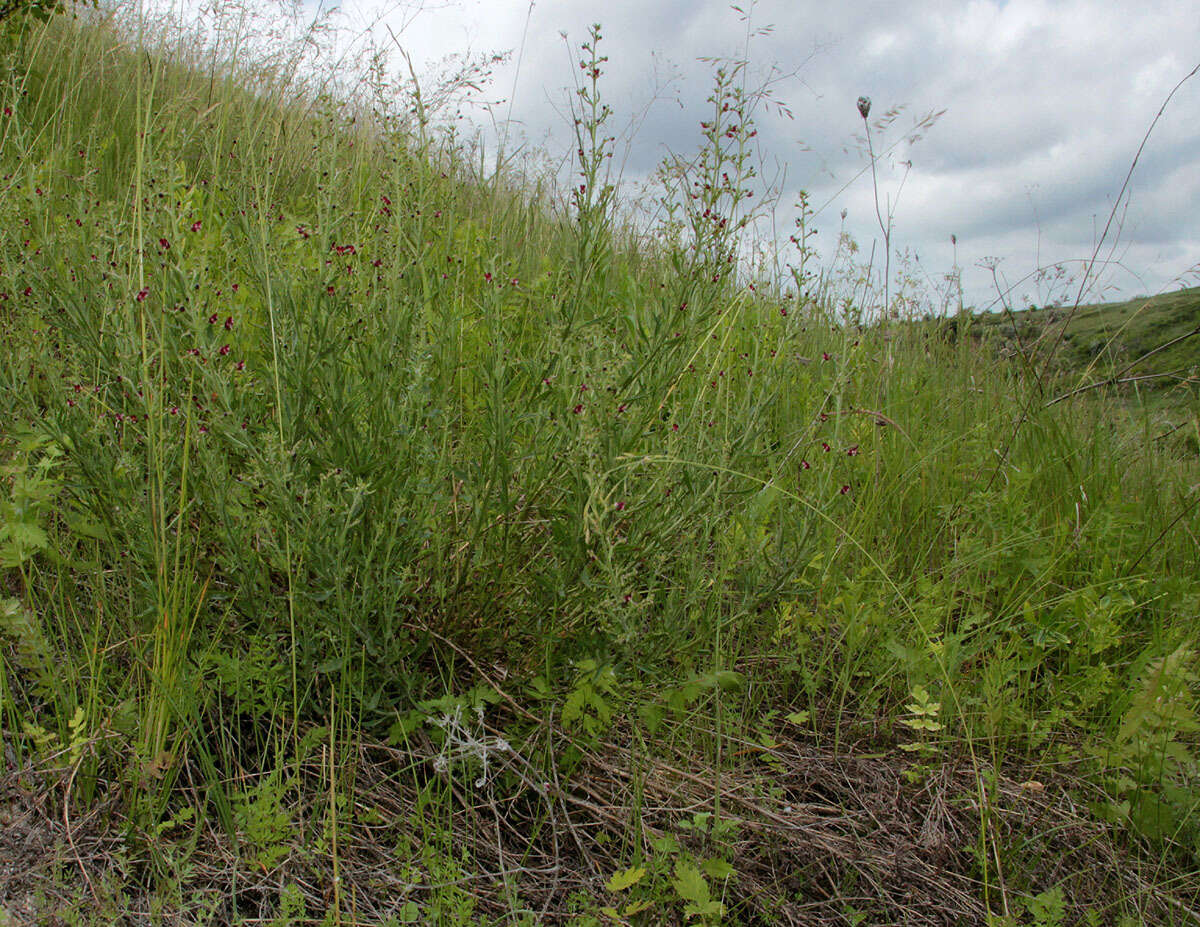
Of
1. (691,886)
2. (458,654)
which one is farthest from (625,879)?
(458,654)

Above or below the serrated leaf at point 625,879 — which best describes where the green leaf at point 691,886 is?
above

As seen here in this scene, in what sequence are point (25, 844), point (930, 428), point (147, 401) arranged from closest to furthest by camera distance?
point (25, 844)
point (147, 401)
point (930, 428)

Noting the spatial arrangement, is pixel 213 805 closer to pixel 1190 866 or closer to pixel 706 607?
pixel 706 607

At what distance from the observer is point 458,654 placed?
6.69ft

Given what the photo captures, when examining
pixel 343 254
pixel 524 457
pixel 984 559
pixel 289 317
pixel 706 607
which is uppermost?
pixel 343 254

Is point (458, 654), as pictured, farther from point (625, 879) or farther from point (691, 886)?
point (691, 886)

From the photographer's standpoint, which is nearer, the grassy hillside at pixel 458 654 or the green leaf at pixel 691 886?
the green leaf at pixel 691 886

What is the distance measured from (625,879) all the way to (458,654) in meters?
0.71

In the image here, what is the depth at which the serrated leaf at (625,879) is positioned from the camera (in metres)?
1.56

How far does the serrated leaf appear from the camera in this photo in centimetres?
156

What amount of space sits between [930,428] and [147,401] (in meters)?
3.16

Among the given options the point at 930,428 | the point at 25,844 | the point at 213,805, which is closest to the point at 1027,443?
the point at 930,428

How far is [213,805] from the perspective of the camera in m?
1.74

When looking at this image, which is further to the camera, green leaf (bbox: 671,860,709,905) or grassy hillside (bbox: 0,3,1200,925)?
grassy hillside (bbox: 0,3,1200,925)
